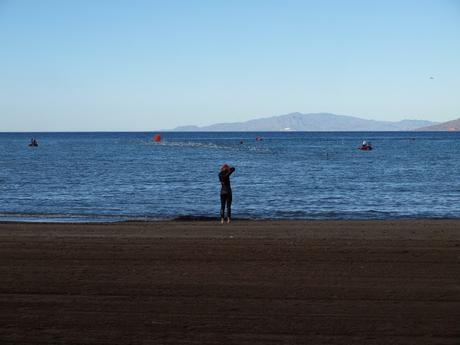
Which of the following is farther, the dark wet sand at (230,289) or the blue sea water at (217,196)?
the blue sea water at (217,196)

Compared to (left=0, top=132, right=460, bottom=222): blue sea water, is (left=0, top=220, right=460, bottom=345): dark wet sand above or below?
above

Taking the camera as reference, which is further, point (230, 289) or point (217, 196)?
point (217, 196)

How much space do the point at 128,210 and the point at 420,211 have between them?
9995 mm

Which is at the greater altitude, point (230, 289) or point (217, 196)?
point (230, 289)

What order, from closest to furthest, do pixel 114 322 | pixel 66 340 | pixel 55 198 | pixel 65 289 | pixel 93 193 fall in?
pixel 66 340
pixel 114 322
pixel 65 289
pixel 55 198
pixel 93 193

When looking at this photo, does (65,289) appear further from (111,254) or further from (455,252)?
(455,252)

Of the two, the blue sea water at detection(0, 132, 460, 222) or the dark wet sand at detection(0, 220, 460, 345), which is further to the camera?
the blue sea water at detection(0, 132, 460, 222)

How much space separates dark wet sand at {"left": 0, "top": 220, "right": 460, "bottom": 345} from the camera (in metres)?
7.08

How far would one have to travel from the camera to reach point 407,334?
22.9 ft

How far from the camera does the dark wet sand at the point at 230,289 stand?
7.08 meters

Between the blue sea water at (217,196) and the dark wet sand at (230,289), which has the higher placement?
the dark wet sand at (230,289)

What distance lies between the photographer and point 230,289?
9055 millimetres

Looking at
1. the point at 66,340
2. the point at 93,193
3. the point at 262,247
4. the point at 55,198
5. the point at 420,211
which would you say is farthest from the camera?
the point at 93,193

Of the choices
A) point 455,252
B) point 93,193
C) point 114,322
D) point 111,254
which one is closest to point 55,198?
point 93,193
